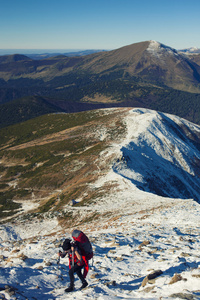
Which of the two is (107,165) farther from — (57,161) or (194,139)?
(194,139)

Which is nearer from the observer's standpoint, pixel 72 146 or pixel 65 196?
pixel 65 196

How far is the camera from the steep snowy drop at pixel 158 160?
190 ft

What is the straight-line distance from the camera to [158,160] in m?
75.4

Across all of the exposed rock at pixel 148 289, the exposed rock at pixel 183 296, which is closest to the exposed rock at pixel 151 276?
the exposed rock at pixel 148 289

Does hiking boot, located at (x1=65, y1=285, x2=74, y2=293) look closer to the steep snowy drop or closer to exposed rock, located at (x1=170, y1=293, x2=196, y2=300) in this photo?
exposed rock, located at (x1=170, y1=293, x2=196, y2=300)

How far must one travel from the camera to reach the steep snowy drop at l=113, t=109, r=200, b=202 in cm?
5781

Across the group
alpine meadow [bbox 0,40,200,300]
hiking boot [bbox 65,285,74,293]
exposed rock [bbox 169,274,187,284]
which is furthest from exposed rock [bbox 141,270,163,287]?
hiking boot [bbox 65,285,74,293]

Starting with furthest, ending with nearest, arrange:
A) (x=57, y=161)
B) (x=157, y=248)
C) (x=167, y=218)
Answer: (x=57, y=161)
(x=167, y=218)
(x=157, y=248)

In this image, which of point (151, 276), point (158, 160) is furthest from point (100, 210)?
point (158, 160)

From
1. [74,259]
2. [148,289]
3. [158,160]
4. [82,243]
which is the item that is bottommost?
[158,160]

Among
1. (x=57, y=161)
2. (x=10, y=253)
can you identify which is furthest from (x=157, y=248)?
(x=57, y=161)

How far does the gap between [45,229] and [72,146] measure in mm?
48824

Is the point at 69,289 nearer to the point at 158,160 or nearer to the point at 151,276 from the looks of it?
the point at 151,276

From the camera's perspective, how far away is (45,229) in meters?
38.7
